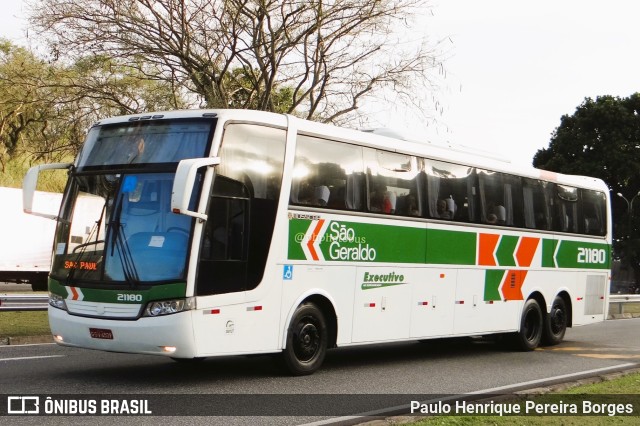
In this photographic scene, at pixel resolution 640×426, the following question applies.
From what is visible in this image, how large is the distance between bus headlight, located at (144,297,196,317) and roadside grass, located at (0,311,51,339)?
6.43 metres

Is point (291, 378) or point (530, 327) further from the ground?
point (530, 327)

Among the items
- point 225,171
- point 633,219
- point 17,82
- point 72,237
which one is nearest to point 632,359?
point 225,171

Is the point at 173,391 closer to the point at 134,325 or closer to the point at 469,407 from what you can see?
the point at 134,325

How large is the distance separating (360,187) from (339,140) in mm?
721

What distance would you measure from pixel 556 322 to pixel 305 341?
7841 mm

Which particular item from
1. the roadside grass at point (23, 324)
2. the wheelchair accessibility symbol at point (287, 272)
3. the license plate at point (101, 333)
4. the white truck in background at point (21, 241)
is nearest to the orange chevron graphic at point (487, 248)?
the wheelchair accessibility symbol at point (287, 272)

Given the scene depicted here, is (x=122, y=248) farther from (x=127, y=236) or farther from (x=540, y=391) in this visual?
(x=540, y=391)

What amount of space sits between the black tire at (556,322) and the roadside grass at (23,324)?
9127 millimetres

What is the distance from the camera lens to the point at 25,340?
16.0m

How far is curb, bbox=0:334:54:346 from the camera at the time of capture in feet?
51.3

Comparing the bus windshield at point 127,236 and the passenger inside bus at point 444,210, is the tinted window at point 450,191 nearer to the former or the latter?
the passenger inside bus at point 444,210

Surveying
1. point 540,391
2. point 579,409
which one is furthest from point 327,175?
point 579,409

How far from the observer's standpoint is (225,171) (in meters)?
11.0

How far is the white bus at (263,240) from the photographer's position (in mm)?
10562
